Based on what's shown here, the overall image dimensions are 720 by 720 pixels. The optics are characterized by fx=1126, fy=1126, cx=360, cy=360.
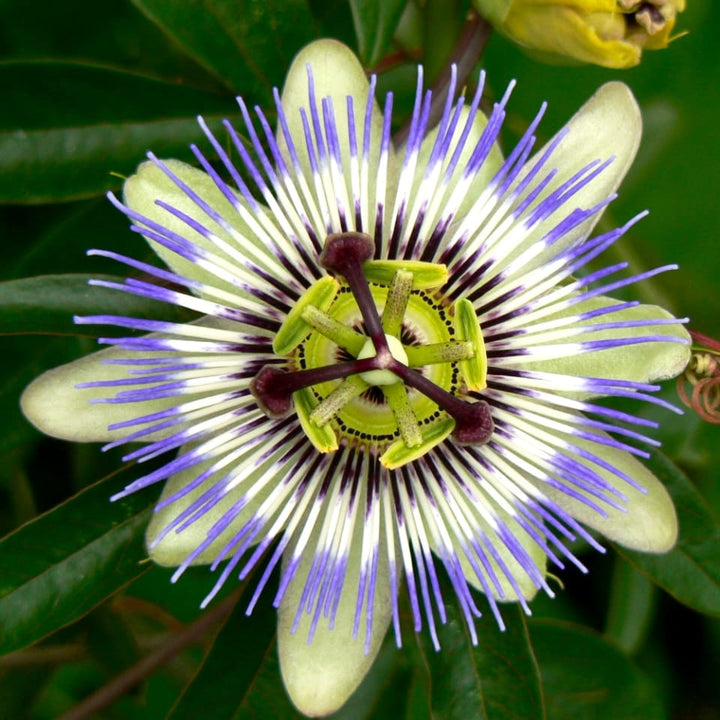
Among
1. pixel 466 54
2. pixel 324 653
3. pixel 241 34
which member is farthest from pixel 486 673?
pixel 241 34

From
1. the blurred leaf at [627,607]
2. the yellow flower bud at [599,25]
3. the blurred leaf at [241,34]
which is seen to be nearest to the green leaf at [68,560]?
the blurred leaf at [241,34]

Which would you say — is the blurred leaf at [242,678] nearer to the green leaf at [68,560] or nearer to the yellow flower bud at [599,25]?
the green leaf at [68,560]

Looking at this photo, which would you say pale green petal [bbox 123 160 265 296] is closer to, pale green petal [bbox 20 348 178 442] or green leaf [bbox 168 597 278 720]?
pale green petal [bbox 20 348 178 442]

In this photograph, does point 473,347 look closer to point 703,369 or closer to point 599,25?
point 703,369

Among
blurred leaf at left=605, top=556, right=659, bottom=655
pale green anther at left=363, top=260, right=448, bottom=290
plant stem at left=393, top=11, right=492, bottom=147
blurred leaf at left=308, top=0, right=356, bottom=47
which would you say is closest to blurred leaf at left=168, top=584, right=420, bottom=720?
pale green anther at left=363, top=260, right=448, bottom=290

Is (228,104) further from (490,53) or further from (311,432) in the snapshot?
(490,53)
